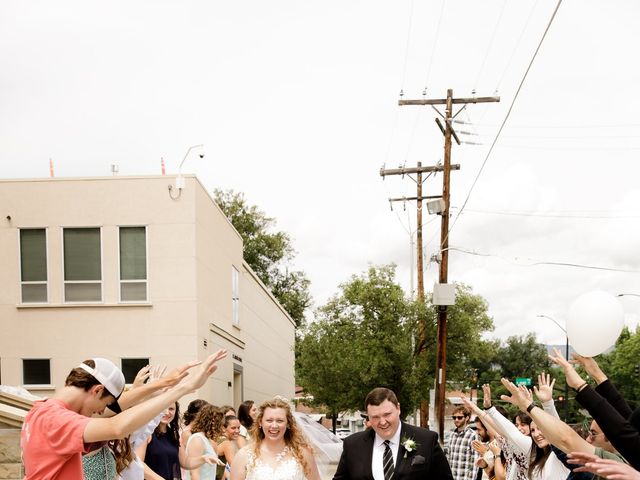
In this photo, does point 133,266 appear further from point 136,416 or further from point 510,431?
point 136,416

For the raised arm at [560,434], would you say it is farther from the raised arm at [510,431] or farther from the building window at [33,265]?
the building window at [33,265]

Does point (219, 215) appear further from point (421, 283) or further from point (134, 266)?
point (421, 283)

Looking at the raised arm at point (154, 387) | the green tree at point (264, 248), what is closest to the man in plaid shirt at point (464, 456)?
the raised arm at point (154, 387)

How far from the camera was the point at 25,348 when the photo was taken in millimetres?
24141

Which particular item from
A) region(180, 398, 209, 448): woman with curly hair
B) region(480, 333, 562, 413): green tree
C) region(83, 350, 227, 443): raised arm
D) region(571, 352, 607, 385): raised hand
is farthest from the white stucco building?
region(480, 333, 562, 413): green tree

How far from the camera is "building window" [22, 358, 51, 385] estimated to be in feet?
79.3

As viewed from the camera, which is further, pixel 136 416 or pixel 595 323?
pixel 595 323

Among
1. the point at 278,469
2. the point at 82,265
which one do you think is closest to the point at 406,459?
the point at 278,469

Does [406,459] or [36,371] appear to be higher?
[406,459]

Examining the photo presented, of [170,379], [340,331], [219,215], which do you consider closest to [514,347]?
[340,331]

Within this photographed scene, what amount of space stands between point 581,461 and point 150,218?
21.4 meters

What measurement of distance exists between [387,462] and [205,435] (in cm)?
382

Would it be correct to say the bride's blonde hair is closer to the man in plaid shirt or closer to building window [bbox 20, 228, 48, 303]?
the man in plaid shirt

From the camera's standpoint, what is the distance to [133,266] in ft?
80.4
